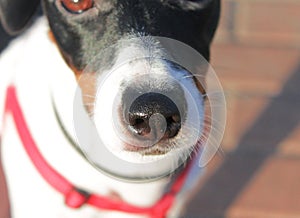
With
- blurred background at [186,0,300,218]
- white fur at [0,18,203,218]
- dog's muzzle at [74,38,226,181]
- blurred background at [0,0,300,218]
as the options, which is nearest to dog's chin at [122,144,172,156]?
dog's muzzle at [74,38,226,181]

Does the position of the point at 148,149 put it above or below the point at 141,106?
below

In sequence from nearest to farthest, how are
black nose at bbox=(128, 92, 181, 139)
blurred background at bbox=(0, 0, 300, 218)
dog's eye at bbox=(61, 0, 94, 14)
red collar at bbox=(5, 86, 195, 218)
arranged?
black nose at bbox=(128, 92, 181, 139), dog's eye at bbox=(61, 0, 94, 14), red collar at bbox=(5, 86, 195, 218), blurred background at bbox=(0, 0, 300, 218)

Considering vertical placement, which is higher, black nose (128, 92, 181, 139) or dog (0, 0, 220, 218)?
black nose (128, 92, 181, 139)

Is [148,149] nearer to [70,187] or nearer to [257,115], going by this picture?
[70,187]

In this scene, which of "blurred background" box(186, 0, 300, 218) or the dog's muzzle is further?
"blurred background" box(186, 0, 300, 218)

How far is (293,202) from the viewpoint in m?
2.63

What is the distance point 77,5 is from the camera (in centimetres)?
182

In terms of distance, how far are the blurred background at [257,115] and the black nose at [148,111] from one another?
111cm

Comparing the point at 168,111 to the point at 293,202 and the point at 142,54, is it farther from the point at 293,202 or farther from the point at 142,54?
the point at 293,202

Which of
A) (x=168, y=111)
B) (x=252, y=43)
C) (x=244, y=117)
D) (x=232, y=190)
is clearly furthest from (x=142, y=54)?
(x=252, y=43)

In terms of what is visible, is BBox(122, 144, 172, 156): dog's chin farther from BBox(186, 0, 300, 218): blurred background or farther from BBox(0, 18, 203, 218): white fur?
BBox(186, 0, 300, 218): blurred background

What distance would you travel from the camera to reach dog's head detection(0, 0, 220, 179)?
1513 mm

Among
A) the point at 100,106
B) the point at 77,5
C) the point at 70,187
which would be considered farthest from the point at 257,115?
the point at 100,106

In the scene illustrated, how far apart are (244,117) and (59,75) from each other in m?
1.16
